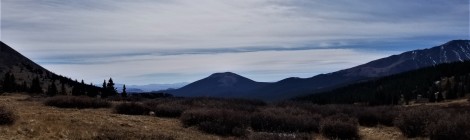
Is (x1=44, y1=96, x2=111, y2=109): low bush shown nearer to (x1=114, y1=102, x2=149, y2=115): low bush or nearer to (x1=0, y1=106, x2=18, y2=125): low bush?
(x1=114, y1=102, x2=149, y2=115): low bush

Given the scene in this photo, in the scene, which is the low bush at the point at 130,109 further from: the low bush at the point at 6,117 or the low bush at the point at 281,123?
the low bush at the point at 6,117

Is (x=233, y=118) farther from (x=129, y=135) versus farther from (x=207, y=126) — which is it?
(x=129, y=135)

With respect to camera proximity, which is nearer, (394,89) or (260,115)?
(260,115)

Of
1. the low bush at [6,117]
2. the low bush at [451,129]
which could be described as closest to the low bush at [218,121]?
the low bush at [6,117]

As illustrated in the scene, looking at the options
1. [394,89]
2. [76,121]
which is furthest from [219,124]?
[394,89]

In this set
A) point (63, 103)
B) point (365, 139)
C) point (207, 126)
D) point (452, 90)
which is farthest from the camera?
point (452, 90)

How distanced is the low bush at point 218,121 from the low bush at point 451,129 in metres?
8.05

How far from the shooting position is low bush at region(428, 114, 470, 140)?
19.4 meters

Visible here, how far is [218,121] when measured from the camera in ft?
70.8

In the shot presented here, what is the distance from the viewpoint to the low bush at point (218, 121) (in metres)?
20.3

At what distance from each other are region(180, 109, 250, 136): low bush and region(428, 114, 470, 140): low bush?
317 inches

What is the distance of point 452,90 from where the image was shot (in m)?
146

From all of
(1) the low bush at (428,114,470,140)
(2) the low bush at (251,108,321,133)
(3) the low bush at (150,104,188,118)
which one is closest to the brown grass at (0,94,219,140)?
(3) the low bush at (150,104,188,118)

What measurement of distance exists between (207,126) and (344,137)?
653cm
